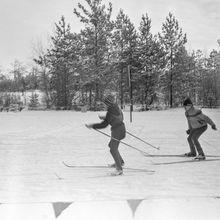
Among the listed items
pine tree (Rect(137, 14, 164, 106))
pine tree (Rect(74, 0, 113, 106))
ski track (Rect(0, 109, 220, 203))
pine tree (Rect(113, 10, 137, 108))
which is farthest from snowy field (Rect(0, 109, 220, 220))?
pine tree (Rect(113, 10, 137, 108))

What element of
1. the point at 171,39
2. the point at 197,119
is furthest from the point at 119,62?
the point at 197,119

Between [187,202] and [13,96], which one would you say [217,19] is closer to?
[187,202]

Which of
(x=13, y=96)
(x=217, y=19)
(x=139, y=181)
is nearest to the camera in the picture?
(x=139, y=181)

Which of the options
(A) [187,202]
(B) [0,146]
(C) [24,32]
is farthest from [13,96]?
(A) [187,202]

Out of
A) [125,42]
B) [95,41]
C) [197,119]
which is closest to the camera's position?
[197,119]

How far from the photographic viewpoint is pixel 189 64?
104 ft

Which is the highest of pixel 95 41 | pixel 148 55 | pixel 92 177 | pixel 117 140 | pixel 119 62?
pixel 95 41

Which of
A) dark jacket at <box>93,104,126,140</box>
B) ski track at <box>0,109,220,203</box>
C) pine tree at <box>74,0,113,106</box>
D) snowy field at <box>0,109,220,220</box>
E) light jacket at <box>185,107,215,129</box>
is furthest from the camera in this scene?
pine tree at <box>74,0,113,106</box>

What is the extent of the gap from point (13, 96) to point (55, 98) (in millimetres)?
6599

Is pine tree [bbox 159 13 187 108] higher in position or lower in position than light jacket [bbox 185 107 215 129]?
higher

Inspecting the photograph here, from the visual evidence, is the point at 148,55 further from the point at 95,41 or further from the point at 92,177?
the point at 92,177

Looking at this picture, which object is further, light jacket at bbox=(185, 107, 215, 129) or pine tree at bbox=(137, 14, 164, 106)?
pine tree at bbox=(137, 14, 164, 106)

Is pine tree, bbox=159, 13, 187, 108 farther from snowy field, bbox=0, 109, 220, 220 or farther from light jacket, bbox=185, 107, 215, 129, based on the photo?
light jacket, bbox=185, 107, 215, 129

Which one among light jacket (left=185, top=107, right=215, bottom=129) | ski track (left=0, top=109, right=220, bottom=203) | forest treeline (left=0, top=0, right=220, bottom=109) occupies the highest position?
forest treeline (left=0, top=0, right=220, bottom=109)
